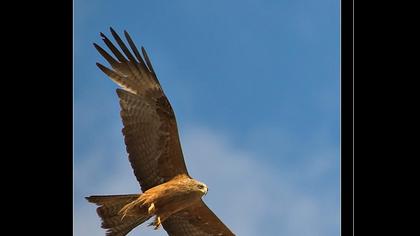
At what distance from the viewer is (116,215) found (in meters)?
7.68

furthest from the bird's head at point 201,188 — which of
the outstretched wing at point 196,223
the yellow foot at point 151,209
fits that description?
the outstretched wing at point 196,223

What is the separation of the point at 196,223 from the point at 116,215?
1.20 metres

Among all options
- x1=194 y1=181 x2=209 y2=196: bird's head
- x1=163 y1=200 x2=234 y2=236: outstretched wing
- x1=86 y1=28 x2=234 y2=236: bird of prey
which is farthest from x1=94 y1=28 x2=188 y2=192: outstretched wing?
x1=163 y1=200 x2=234 y2=236: outstretched wing

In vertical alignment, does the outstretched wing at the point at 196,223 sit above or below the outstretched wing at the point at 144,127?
below
